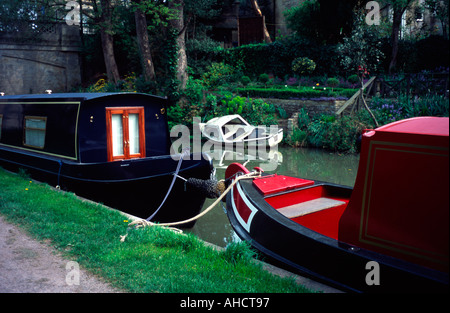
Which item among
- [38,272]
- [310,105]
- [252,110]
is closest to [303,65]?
[310,105]

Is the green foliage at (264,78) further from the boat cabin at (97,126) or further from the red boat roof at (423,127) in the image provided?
the red boat roof at (423,127)

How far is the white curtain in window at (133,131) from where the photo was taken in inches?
318

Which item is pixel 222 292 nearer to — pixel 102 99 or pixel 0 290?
pixel 0 290

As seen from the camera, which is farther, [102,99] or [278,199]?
[102,99]

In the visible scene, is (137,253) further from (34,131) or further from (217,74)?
(217,74)

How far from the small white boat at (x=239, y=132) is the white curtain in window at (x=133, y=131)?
7188 millimetres

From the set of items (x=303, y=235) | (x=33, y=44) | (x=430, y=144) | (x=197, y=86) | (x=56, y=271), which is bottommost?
(x=56, y=271)

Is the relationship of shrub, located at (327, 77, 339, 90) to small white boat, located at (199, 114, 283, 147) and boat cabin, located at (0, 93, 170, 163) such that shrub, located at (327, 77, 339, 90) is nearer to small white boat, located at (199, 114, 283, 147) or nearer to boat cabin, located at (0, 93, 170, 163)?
small white boat, located at (199, 114, 283, 147)

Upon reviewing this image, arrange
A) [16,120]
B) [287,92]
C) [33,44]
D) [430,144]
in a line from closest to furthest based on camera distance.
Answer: [430,144], [16,120], [287,92], [33,44]

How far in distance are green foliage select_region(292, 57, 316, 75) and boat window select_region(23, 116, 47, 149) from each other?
545 inches

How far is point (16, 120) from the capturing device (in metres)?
9.66

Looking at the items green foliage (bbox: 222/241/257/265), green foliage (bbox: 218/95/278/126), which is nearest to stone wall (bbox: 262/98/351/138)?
green foliage (bbox: 218/95/278/126)

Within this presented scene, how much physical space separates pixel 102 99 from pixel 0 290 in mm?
4672
